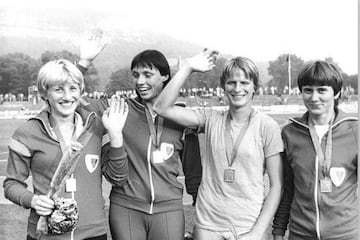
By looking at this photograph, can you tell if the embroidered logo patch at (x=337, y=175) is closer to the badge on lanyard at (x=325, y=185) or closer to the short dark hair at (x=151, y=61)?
the badge on lanyard at (x=325, y=185)

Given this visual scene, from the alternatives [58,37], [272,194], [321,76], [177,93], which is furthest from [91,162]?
[58,37]

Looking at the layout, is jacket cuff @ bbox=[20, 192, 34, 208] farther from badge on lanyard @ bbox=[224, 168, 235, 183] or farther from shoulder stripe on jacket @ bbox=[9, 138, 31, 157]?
badge on lanyard @ bbox=[224, 168, 235, 183]

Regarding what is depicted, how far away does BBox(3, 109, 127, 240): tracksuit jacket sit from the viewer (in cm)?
225

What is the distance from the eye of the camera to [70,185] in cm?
228

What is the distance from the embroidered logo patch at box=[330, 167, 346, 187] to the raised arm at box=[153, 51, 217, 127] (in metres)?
0.76

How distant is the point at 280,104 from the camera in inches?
1208

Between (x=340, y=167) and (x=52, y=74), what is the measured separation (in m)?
1.53

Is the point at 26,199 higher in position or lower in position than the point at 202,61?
lower

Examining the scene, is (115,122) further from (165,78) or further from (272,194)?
(272,194)

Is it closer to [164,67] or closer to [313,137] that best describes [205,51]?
[164,67]

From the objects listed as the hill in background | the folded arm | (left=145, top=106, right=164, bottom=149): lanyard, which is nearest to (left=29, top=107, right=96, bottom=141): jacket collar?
(left=145, top=106, right=164, bottom=149): lanyard

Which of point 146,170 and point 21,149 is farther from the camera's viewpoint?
point 146,170

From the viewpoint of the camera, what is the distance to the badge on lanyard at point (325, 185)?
2338 millimetres

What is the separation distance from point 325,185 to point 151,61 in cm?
119
